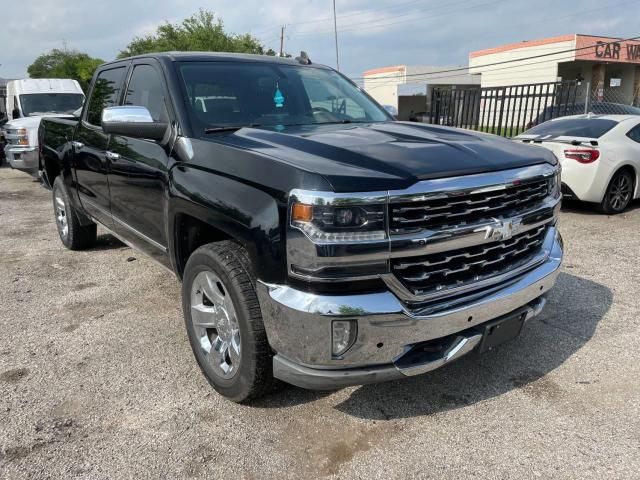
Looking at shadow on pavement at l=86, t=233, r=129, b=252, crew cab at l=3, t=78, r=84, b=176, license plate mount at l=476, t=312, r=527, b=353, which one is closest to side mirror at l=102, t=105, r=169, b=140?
license plate mount at l=476, t=312, r=527, b=353

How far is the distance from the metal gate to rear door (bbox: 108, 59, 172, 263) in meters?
9.86

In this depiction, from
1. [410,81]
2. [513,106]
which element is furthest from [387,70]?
[513,106]

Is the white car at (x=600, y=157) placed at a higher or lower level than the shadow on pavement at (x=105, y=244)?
higher

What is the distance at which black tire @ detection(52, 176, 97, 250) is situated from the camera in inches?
224

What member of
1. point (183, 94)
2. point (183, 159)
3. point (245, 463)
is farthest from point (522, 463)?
point (183, 94)

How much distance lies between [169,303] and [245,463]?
2188 millimetres

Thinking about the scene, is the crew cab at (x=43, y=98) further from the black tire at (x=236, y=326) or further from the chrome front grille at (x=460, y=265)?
the chrome front grille at (x=460, y=265)

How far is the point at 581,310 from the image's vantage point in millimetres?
4098

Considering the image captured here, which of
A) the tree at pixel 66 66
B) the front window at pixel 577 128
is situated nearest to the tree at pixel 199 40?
the tree at pixel 66 66

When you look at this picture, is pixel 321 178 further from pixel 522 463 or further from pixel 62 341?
pixel 62 341

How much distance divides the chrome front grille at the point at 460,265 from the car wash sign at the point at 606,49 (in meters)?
31.4

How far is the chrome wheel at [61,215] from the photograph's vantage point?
5916 millimetres

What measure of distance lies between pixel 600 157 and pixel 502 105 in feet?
18.9

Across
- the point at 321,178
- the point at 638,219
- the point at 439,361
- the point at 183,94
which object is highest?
the point at 183,94
